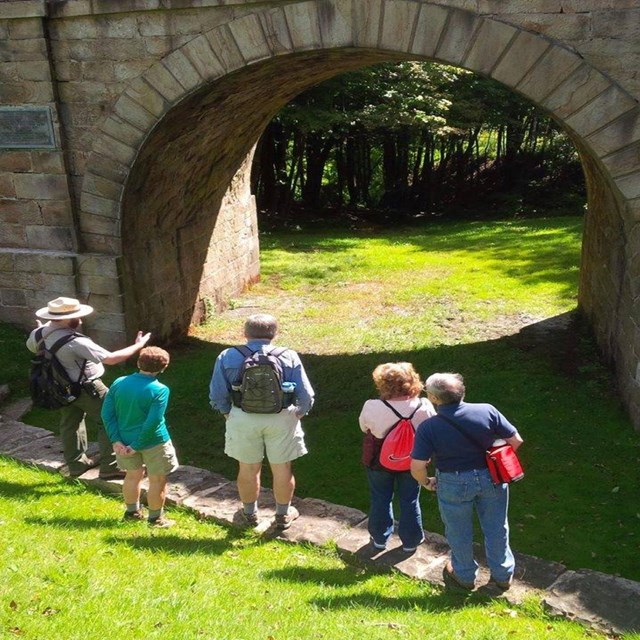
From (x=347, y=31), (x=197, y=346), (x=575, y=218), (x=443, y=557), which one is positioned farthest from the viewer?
(x=575, y=218)

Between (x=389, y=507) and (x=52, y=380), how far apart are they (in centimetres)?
265

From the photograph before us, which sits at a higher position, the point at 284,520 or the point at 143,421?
the point at 143,421

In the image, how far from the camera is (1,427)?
7258mm

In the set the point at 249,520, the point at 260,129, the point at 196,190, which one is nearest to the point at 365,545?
the point at 249,520

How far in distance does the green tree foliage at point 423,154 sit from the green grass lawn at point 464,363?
4.61 metres

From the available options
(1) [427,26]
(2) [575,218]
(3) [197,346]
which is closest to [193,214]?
(3) [197,346]

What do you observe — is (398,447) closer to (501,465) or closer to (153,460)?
(501,465)

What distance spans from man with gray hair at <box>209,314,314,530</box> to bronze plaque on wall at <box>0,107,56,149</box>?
4.61m

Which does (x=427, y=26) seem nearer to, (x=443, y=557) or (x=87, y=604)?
(x=443, y=557)

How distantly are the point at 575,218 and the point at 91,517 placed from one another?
1603 cm

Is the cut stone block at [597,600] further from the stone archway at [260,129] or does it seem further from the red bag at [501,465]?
the stone archway at [260,129]

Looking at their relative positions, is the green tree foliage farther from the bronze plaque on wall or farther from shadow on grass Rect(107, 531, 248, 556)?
shadow on grass Rect(107, 531, 248, 556)

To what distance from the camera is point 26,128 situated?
8.43m

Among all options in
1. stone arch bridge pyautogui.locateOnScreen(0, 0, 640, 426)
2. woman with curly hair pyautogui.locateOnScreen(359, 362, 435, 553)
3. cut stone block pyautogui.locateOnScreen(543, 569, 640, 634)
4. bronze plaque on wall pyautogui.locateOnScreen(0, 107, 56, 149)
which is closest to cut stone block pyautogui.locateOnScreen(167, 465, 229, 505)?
woman with curly hair pyautogui.locateOnScreen(359, 362, 435, 553)
